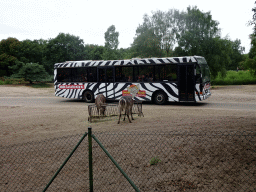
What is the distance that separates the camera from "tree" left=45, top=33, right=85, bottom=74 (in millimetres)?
44562

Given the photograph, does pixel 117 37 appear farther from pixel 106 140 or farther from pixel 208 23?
pixel 106 140

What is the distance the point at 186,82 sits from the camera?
52.1 ft

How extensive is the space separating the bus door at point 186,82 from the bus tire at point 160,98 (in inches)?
44.0

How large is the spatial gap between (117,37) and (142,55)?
22021 millimetres

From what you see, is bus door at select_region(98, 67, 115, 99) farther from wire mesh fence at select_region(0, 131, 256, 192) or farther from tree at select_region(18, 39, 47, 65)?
tree at select_region(18, 39, 47, 65)

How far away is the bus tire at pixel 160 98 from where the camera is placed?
16.7 m

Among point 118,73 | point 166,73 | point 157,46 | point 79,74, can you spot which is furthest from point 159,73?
point 157,46

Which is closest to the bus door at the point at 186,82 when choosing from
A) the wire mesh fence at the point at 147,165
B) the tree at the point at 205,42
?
the wire mesh fence at the point at 147,165

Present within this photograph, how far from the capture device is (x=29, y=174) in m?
5.77

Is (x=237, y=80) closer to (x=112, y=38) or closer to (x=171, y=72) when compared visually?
(x=171, y=72)

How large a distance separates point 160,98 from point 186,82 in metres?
2.08

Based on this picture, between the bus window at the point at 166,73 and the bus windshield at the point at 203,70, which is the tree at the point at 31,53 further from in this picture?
the bus windshield at the point at 203,70

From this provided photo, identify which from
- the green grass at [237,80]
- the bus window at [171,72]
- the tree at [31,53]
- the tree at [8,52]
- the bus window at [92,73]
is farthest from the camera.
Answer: the tree at [31,53]

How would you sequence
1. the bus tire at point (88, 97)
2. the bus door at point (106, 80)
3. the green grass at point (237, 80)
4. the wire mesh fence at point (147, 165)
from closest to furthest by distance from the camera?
the wire mesh fence at point (147, 165) → the bus door at point (106, 80) → the bus tire at point (88, 97) → the green grass at point (237, 80)
